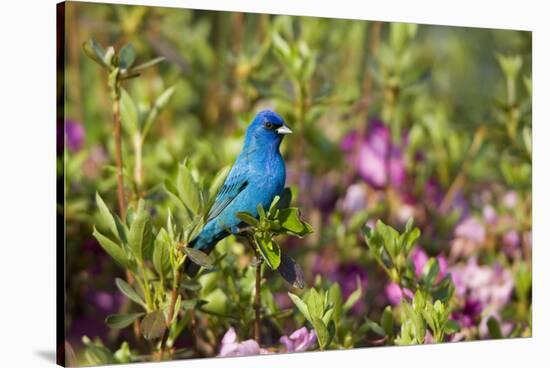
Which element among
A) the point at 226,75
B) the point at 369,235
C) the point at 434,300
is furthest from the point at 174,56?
the point at 434,300

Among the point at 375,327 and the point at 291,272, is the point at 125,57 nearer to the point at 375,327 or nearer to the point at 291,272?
the point at 291,272

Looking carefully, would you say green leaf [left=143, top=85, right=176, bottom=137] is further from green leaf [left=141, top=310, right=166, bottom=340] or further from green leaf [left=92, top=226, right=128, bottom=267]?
green leaf [left=141, top=310, right=166, bottom=340]

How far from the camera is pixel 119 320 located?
3840 mm

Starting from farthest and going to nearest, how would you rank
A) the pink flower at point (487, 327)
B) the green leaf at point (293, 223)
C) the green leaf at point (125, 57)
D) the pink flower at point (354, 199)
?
the pink flower at point (487, 327), the pink flower at point (354, 199), the green leaf at point (125, 57), the green leaf at point (293, 223)

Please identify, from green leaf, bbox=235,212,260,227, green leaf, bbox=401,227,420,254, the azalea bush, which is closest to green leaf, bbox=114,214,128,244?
the azalea bush

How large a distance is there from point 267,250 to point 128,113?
778mm

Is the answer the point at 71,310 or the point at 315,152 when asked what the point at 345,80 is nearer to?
the point at 315,152

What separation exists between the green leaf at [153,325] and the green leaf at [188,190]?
1.22 ft

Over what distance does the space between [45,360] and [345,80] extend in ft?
5.69

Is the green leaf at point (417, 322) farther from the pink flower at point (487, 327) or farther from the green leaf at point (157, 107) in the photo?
the green leaf at point (157, 107)

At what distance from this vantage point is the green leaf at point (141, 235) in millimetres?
3750

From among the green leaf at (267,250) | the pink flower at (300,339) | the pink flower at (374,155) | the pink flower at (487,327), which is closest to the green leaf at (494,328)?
the pink flower at (487,327)

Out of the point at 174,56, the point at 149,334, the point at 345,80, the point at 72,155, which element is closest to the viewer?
the point at 149,334

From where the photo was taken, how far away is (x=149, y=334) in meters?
3.76
